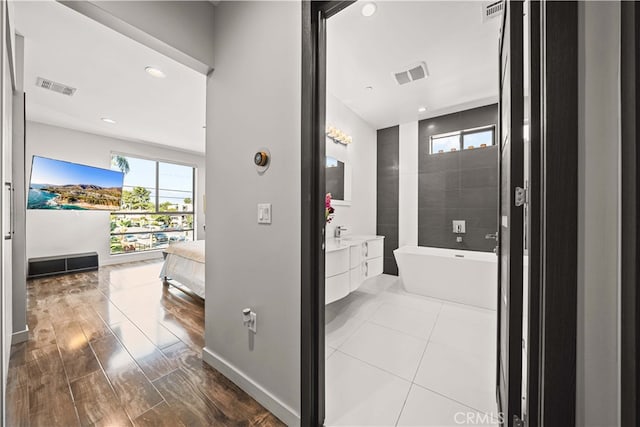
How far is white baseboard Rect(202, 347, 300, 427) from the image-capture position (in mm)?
1267

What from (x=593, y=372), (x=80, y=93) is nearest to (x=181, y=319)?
(x=593, y=372)

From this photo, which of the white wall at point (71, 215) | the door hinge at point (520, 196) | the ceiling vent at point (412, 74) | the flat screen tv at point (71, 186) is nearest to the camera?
the door hinge at point (520, 196)

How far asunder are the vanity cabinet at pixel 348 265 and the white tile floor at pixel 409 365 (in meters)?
0.36

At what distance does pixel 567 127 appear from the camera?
1.69 ft

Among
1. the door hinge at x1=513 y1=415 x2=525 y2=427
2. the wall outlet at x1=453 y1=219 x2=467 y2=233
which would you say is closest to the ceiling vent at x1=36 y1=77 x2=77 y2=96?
the door hinge at x1=513 y1=415 x2=525 y2=427

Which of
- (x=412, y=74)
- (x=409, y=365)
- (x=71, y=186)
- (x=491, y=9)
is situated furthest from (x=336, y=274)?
(x=71, y=186)

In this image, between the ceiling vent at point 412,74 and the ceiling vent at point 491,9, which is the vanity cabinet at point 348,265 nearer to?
the ceiling vent at point 412,74

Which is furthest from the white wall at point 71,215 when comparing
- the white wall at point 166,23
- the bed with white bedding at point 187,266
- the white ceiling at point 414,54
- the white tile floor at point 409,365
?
the white tile floor at point 409,365

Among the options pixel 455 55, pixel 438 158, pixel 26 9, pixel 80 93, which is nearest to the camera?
pixel 26 9

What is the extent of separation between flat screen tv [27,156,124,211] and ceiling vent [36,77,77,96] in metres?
1.78

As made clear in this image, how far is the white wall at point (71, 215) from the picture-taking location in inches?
164

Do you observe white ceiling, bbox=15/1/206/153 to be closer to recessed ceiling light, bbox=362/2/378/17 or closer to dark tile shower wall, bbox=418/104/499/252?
recessed ceiling light, bbox=362/2/378/17

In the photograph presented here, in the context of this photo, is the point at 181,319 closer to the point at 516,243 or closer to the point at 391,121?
the point at 516,243

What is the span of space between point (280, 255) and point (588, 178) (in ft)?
3.85
